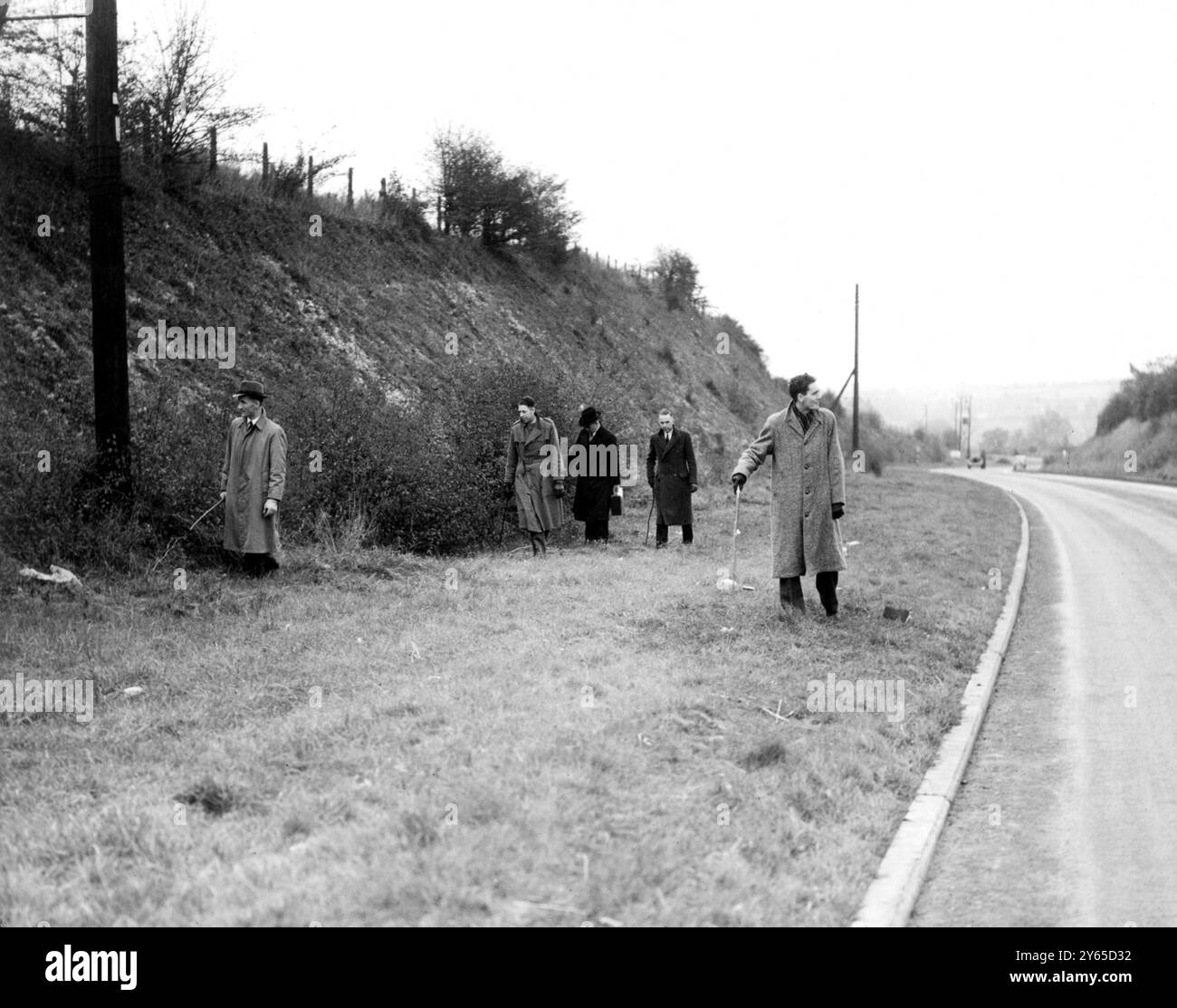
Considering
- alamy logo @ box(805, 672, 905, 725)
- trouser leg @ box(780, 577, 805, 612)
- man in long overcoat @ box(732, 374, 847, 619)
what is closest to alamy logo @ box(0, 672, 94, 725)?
alamy logo @ box(805, 672, 905, 725)

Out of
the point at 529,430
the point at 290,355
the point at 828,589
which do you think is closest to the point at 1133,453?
the point at 290,355

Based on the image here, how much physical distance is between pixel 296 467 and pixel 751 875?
30.4 feet

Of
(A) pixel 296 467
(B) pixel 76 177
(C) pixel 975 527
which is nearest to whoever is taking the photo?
(A) pixel 296 467

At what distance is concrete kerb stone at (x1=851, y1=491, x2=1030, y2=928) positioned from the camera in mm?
4176

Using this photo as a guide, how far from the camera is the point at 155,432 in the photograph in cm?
1125

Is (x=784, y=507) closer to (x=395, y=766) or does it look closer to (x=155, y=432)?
(x=395, y=766)

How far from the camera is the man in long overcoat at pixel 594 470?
15.3m

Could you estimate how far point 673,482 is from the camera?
15.3 metres

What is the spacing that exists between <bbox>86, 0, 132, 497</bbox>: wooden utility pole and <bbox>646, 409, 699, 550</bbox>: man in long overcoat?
6998mm

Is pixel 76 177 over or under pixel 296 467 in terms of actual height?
over

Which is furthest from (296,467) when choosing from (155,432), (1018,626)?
(1018,626)

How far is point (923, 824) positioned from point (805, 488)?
462 cm

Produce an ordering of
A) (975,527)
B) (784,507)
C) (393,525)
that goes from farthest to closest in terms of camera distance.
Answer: (975,527) → (393,525) → (784,507)
